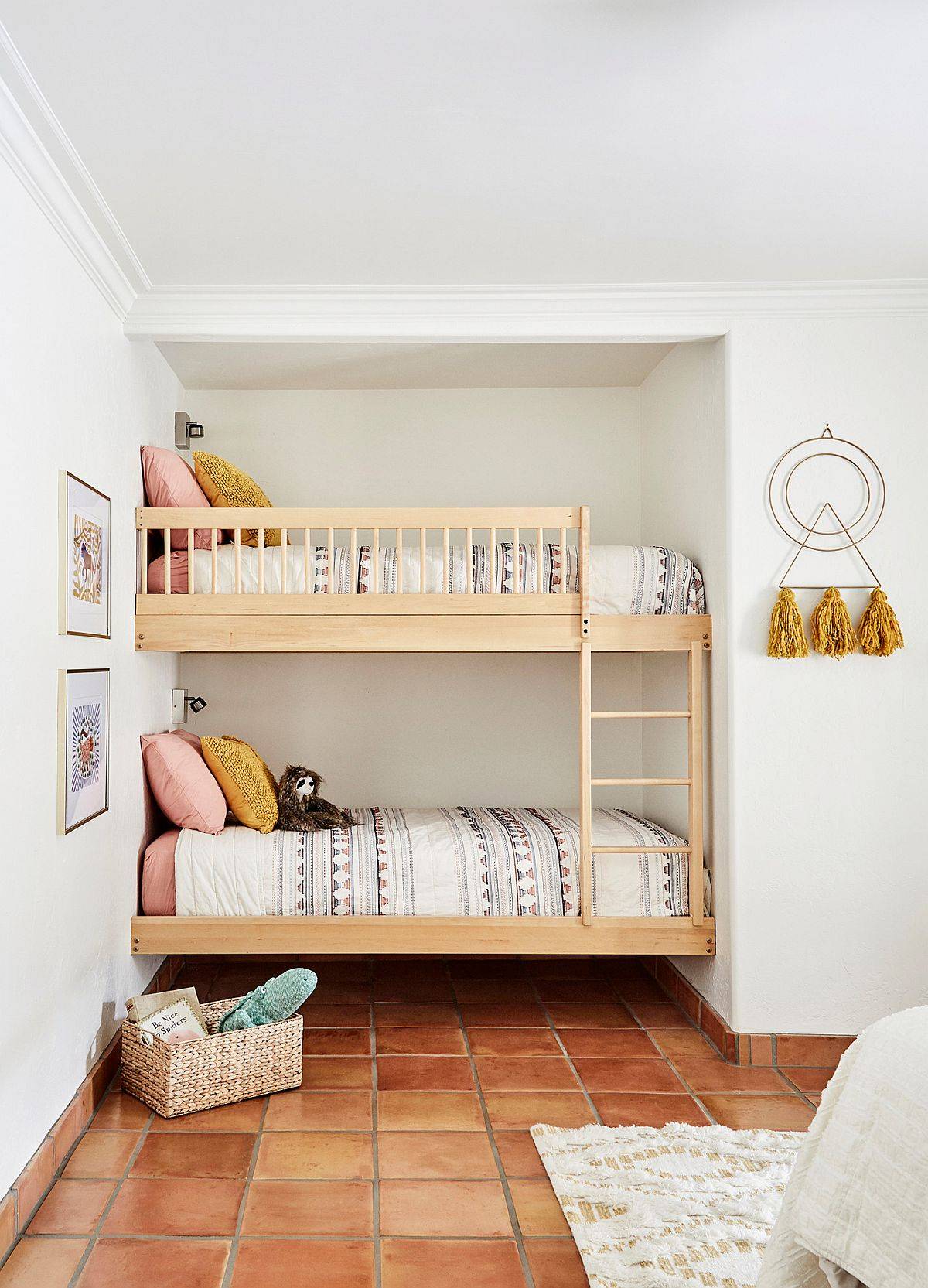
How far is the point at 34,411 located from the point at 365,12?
120cm

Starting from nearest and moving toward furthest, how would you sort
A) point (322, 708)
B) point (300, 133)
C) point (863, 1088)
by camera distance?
point (863, 1088) < point (300, 133) < point (322, 708)

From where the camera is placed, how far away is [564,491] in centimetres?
461

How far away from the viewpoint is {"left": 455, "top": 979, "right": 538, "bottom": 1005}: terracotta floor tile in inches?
158

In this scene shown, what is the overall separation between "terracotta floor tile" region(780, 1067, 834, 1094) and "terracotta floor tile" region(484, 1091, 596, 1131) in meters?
0.70

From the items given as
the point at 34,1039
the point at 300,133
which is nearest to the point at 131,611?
the point at 34,1039

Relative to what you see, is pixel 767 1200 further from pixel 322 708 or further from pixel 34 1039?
pixel 322 708

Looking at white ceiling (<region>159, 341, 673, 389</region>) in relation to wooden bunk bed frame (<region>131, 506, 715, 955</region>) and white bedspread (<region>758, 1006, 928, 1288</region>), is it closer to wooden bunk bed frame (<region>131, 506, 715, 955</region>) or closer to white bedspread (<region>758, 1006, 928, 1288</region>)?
wooden bunk bed frame (<region>131, 506, 715, 955</region>)

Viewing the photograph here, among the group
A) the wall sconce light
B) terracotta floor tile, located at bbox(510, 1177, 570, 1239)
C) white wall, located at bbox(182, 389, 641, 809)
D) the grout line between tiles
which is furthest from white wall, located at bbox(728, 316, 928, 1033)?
the wall sconce light

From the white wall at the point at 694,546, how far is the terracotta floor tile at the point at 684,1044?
141mm

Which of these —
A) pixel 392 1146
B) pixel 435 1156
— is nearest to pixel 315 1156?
pixel 392 1146

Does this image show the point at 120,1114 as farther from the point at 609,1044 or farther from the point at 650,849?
the point at 650,849

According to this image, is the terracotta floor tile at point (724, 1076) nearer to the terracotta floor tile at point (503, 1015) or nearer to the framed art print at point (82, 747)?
the terracotta floor tile at point (503, 1015)

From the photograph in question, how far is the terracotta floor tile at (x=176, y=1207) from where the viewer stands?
2307 millimetres

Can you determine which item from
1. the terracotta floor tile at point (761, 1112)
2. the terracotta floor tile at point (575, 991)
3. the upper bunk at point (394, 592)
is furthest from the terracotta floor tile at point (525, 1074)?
the upper bunk at point (394, 592)
